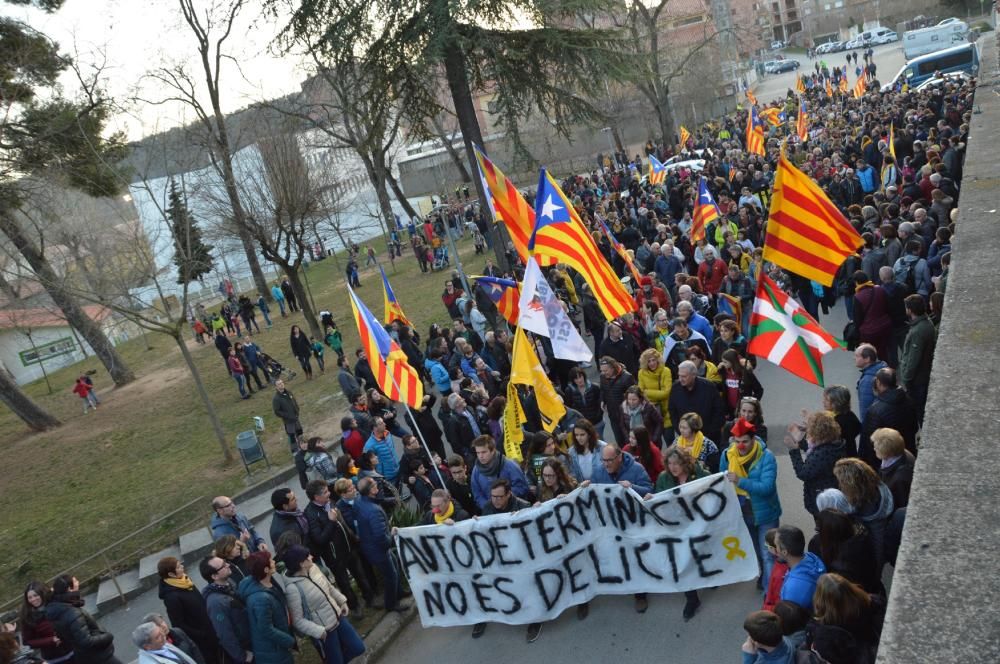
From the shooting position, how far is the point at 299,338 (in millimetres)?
19016

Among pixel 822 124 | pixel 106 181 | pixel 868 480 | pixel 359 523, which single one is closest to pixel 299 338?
pixel 106 181

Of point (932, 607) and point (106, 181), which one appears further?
point (106, 181)

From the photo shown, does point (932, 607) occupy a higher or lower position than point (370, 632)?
higher

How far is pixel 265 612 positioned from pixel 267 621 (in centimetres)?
8

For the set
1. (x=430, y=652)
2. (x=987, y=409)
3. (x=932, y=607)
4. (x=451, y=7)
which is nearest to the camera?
(x=932, y=607)

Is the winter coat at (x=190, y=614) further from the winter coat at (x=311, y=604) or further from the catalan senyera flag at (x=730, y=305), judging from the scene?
the catalan senyera flag at (x=730, y=305)

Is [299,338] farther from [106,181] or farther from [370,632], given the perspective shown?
[370,632]

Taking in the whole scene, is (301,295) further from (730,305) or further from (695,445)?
(695,445)

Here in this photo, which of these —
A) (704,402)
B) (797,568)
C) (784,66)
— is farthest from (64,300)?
(784,66)

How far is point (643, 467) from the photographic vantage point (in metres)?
7.24

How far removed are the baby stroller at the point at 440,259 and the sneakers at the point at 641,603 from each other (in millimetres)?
23420

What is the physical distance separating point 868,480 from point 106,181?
18.5m

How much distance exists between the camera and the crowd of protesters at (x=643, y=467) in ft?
16.6

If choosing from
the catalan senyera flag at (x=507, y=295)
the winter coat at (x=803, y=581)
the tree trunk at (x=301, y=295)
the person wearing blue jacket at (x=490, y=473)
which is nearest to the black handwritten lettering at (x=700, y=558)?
the person wearing blue jacket at (x=490, y=473)
